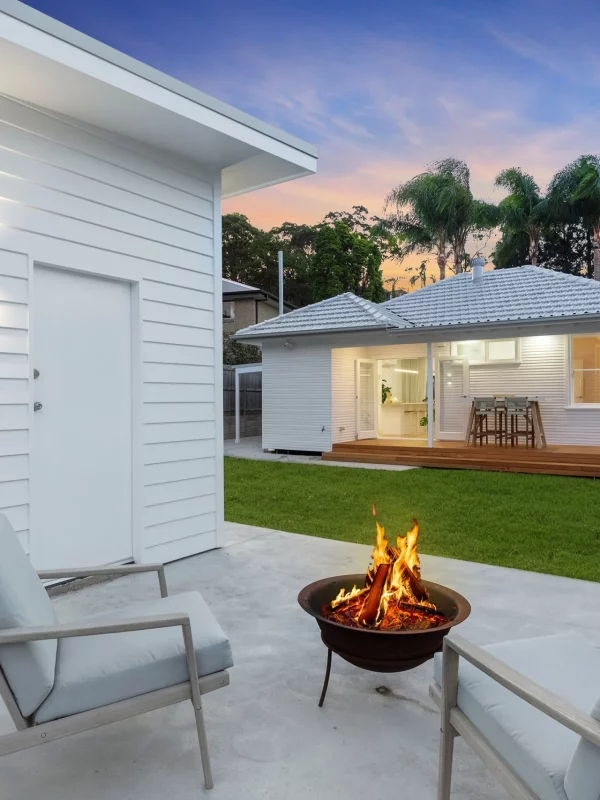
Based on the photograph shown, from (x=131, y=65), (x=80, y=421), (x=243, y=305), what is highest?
(x=243, y=305)

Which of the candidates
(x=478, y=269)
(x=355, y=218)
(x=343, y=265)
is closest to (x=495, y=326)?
(x=478, y=269)

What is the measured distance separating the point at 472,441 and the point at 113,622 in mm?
12052

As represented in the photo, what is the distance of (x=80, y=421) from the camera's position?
4.33m

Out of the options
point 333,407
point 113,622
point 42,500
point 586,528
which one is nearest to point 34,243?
point 42,500

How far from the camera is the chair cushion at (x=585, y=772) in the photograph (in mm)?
1352

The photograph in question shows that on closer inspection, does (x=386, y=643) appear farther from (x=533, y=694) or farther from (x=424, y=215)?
(x=424, y=215)

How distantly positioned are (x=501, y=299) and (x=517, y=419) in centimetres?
274

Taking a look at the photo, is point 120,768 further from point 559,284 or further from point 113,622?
point 559,284

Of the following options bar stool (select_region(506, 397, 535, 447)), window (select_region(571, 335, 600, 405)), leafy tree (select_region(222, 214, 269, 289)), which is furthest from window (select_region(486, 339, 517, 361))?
leafy tree (select_region(222, 214, 269, 289))

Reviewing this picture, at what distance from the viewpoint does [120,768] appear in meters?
2.17

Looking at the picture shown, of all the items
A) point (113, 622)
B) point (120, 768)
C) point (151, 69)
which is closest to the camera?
point (113, 622)

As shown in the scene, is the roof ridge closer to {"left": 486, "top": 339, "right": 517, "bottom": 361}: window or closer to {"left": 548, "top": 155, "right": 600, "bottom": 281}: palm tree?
{"left": 486, "top": 339, "right": 517, "bottom": 361}: window

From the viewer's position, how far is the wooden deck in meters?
10.8

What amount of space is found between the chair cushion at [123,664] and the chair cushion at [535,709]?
2.71 ft
